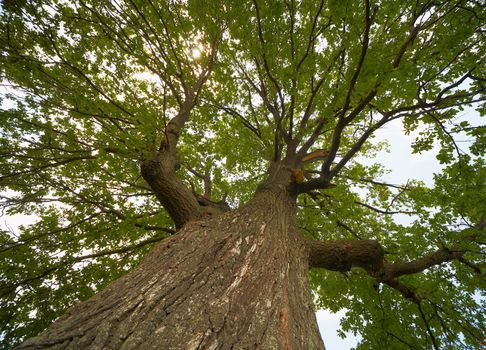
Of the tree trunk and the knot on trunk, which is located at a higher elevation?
the knot on trunk

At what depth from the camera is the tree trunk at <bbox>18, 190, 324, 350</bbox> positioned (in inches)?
49.6

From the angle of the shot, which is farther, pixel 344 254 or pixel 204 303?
pixel 344 254

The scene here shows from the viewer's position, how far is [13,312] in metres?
4.09

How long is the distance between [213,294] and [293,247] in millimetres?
1414

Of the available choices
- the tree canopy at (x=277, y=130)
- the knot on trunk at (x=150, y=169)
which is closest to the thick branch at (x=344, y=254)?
the tree canopy at (x=277, y=130)

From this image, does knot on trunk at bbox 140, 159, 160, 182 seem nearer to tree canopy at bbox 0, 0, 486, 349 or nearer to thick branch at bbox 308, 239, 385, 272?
tree canopy at bbox 0, 0, 486, 349

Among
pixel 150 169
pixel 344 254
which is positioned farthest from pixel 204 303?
pixel 344 254

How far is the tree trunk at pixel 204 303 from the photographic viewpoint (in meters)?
1.26

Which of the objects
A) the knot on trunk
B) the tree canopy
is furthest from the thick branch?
the knot on trunk

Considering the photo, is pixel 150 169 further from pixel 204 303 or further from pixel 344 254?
pixel 344 254

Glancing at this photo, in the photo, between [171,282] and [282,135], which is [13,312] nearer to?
[171,282]

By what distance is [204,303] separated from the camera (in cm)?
155

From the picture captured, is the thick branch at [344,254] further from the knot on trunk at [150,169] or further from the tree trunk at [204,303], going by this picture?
the knot on trunk at [150,169]

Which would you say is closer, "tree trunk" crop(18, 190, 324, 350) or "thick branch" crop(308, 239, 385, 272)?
"tree trunk" crop(18, 190, 324, 350)
